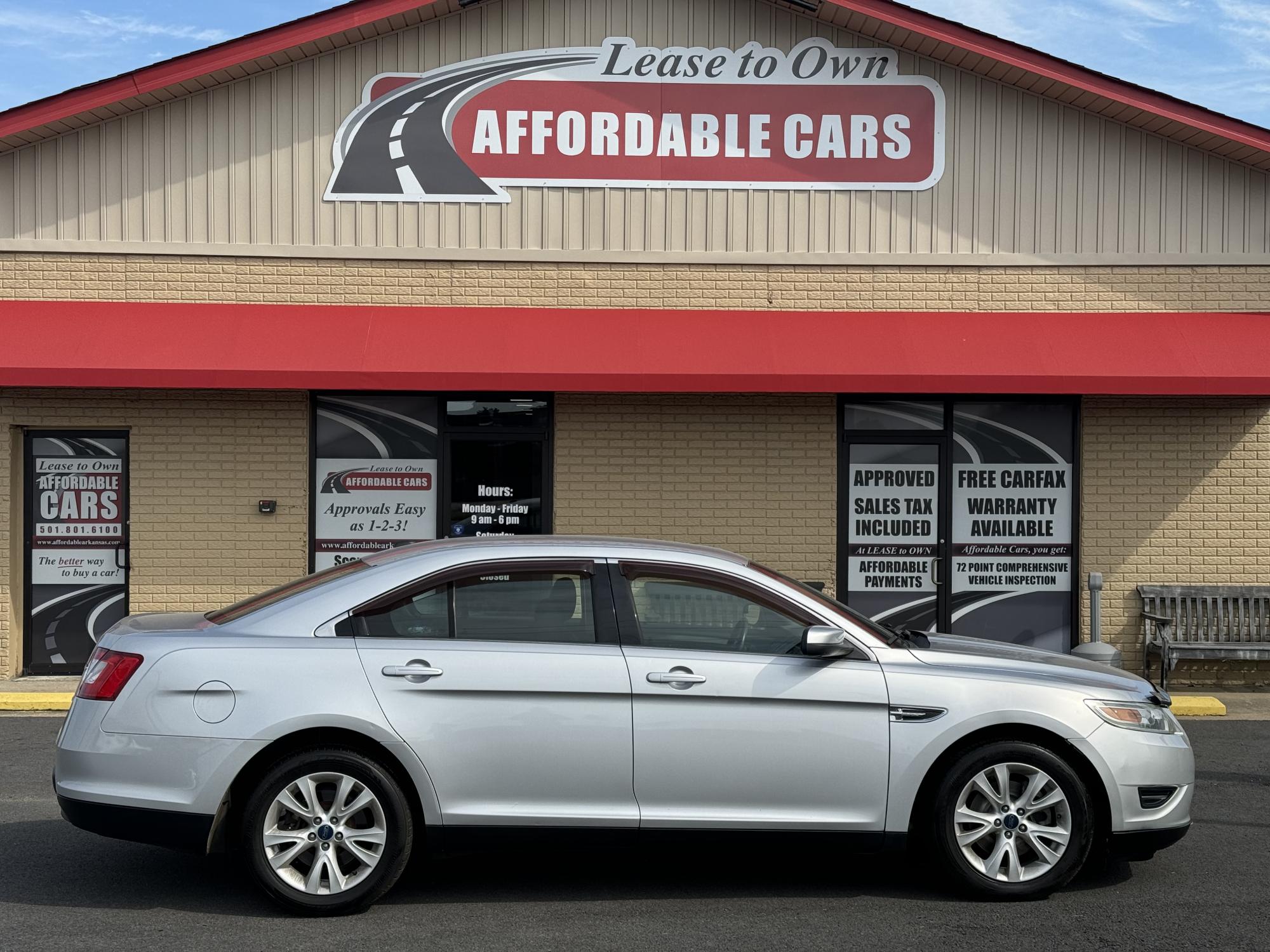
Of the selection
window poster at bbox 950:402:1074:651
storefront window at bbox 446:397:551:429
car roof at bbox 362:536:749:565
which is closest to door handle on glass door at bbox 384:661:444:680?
car roof at bbox 362:536:749:565

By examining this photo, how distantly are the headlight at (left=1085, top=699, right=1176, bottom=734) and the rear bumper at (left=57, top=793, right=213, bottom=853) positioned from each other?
3720mm

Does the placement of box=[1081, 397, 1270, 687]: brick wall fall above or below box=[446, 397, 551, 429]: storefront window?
below

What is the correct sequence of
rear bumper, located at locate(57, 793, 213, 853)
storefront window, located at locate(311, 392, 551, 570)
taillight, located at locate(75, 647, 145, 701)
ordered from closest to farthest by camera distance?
rear bumper, located at locate(57, 793, 213, 853) → taillight, located at locate(75, 647, 145, 701) → storefront window, located at locate(311, 392, 551, 570)

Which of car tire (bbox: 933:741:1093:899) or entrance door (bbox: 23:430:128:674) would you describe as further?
entrance door (bbox: 23:430:128:674)

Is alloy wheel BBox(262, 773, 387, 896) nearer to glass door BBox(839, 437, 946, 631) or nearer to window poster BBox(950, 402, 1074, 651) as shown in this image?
glass door BBox(839, 437, 946, 631)

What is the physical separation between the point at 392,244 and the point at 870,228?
14.7ft

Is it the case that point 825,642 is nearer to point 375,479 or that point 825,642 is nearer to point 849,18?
point 375,479

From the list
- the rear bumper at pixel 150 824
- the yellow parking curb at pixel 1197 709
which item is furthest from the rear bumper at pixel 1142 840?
the yellow parking curb at pixel 1197 709

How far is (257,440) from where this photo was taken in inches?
470

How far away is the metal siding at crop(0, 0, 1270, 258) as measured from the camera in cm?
1197

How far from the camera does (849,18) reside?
1195cm

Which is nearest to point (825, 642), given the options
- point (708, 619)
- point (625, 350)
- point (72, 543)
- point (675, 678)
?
point (708, 619)

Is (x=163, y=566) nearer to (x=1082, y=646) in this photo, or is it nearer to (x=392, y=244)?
(x=392, y=244)

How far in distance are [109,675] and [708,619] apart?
8.18ft
